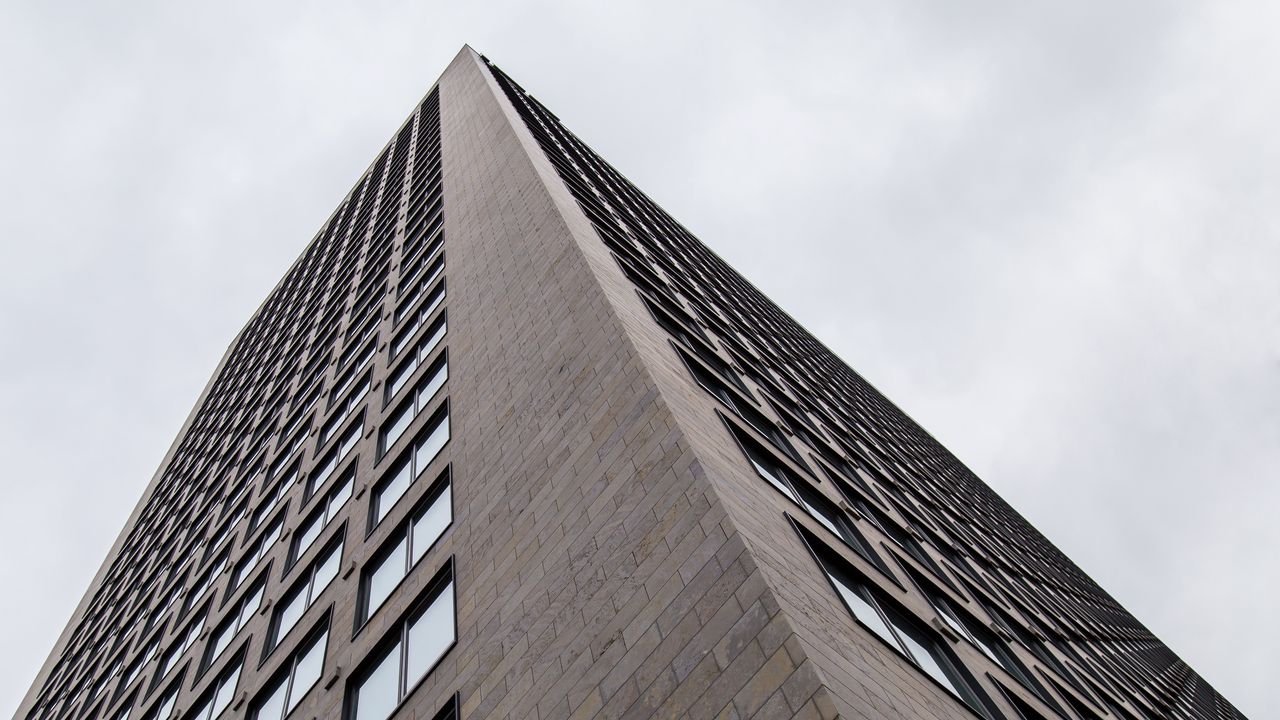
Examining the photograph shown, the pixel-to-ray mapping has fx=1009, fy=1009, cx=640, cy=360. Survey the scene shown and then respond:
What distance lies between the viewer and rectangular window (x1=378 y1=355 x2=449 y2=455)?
22.1 meters

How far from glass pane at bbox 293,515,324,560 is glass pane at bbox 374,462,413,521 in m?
3.02

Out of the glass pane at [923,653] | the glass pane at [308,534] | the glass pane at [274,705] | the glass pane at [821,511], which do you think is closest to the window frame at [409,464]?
the glass pane at [308,534]

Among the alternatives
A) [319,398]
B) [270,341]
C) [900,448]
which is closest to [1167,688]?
[900,448]

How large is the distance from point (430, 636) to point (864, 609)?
248 inches

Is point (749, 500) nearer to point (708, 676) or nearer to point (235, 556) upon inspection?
point (708, 676)

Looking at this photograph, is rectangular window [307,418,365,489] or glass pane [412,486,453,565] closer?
glass pane [412,486,453,565]

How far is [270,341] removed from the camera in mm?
55750

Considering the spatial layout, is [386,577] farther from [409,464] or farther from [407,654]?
[409,464]

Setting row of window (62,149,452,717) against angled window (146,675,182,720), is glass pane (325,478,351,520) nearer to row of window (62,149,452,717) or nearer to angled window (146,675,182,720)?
row of window (62,149,452,717)

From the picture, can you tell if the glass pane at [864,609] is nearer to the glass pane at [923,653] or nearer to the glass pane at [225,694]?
the glass pane at [923,653]

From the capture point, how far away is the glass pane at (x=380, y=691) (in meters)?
14.7

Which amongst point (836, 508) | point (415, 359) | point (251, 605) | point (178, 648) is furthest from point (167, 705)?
point (836, 508)

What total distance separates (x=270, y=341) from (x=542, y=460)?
1777 inches

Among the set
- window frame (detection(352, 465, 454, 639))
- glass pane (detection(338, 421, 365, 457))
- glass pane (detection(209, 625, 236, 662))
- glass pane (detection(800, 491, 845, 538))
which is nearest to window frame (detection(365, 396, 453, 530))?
window frame (detection(352, 465, 454, 639))
